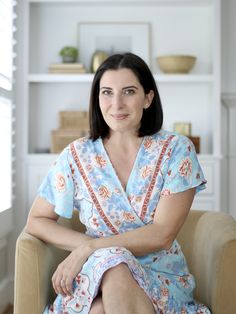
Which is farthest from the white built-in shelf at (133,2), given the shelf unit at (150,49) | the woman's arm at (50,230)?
the woman's arm at (50,230)

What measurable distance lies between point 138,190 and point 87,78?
1627mm

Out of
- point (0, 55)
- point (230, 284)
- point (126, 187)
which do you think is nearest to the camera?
point (230, 284)

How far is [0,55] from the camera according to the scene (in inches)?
121

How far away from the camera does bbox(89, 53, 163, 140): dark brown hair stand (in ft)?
6.44

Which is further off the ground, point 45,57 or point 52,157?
point 45,57

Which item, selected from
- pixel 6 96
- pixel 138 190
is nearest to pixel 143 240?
pixel 138 190

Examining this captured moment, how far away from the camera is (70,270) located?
1.74 m

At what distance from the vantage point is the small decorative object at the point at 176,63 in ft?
11.3

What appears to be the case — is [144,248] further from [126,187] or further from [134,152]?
[134,152]

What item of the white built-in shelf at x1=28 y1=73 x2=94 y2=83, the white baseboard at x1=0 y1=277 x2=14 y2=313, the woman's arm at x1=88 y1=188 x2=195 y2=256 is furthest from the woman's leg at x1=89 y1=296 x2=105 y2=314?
the white built-in shelf at x1=28 y1=73 x2=94 y2=83

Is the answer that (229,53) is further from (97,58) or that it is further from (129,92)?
(129,92)

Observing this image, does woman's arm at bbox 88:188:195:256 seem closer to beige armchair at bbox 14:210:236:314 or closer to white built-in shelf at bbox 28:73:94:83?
beige armchair at bbox 14:210:236:314

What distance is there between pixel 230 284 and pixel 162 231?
0.88 feet

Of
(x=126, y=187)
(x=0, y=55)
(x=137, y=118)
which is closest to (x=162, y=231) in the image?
(x=126, y=187)
